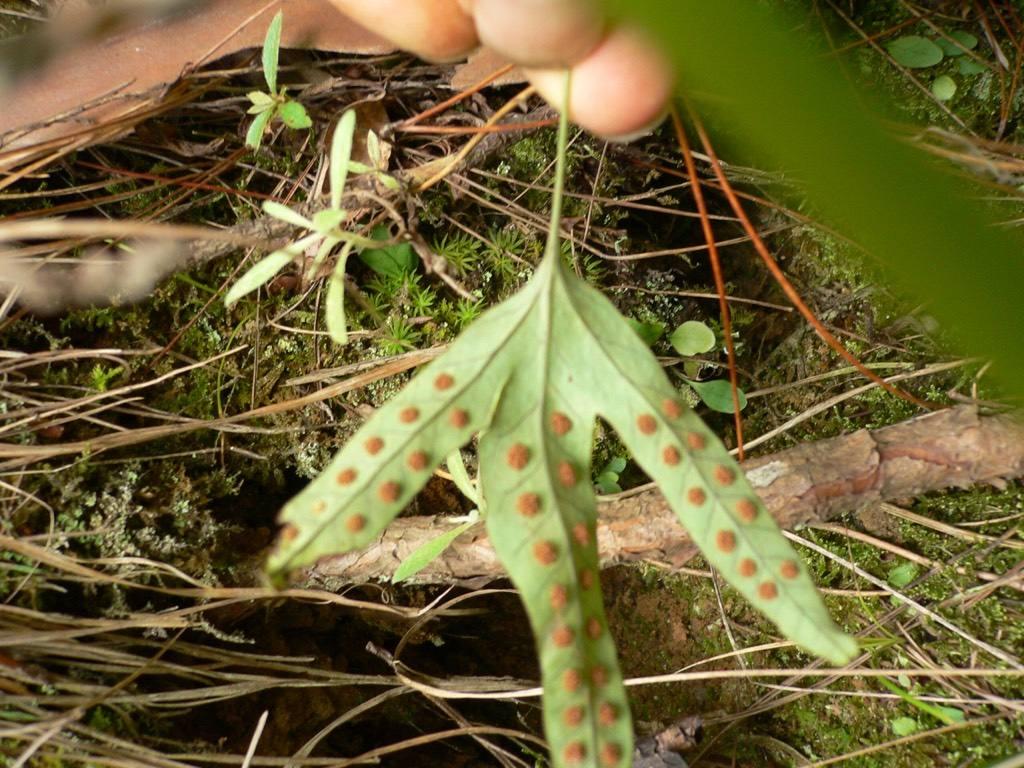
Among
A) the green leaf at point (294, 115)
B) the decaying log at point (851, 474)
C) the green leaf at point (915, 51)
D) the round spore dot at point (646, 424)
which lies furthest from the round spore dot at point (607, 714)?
the green leaf at point (915, 51)

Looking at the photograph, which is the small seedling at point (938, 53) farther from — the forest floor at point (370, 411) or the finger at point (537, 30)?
the finger at point (537, 30)

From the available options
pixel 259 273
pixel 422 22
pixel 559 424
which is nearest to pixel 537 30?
pixel 422 22

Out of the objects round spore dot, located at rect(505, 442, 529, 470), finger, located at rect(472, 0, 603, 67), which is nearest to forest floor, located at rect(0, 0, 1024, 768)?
round spore dot, located at rect(505, 442, 529, 470)

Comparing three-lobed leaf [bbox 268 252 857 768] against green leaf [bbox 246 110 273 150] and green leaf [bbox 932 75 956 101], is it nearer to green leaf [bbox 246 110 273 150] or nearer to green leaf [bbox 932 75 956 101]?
green leaf [bbox 246 110 273 150]

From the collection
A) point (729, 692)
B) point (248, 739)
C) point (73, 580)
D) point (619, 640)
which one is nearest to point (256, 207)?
point (73, 580)

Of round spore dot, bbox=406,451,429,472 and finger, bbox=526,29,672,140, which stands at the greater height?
finger, bbox=526,29,672,140

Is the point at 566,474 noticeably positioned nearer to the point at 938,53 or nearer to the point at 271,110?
the point at 271,110

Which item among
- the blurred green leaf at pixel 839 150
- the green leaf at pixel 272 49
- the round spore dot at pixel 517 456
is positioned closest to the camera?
the blurred green leaf at pixel 839 150

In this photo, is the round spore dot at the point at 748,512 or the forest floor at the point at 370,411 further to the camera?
the forest floor at the point at 370,411
